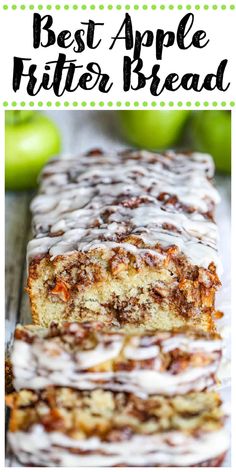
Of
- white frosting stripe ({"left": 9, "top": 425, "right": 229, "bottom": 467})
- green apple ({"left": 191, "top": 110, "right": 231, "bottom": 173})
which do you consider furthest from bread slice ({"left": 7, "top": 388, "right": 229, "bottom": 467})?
green apple ({"left": 191, "top": 110, "right": 231, "bottom": 173})

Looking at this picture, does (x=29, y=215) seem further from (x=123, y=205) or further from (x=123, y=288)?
(x=123, y=288)

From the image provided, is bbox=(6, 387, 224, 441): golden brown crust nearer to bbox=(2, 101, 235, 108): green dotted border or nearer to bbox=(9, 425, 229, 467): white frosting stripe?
bbox=(9, 425, 229, 467): white frosting stripe

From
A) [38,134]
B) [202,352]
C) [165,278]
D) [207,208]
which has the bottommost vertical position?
[202,352]

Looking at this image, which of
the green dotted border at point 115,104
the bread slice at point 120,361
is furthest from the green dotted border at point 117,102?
the bread slice at point 120,361

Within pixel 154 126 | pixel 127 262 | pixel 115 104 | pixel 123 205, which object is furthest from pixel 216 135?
pixel 127 262

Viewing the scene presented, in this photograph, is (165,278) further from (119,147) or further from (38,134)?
(119,147)

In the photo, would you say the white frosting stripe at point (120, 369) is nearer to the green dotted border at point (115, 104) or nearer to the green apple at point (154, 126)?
the green dotted border at point (115, 104)

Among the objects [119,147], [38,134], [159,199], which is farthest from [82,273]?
[119,147]
